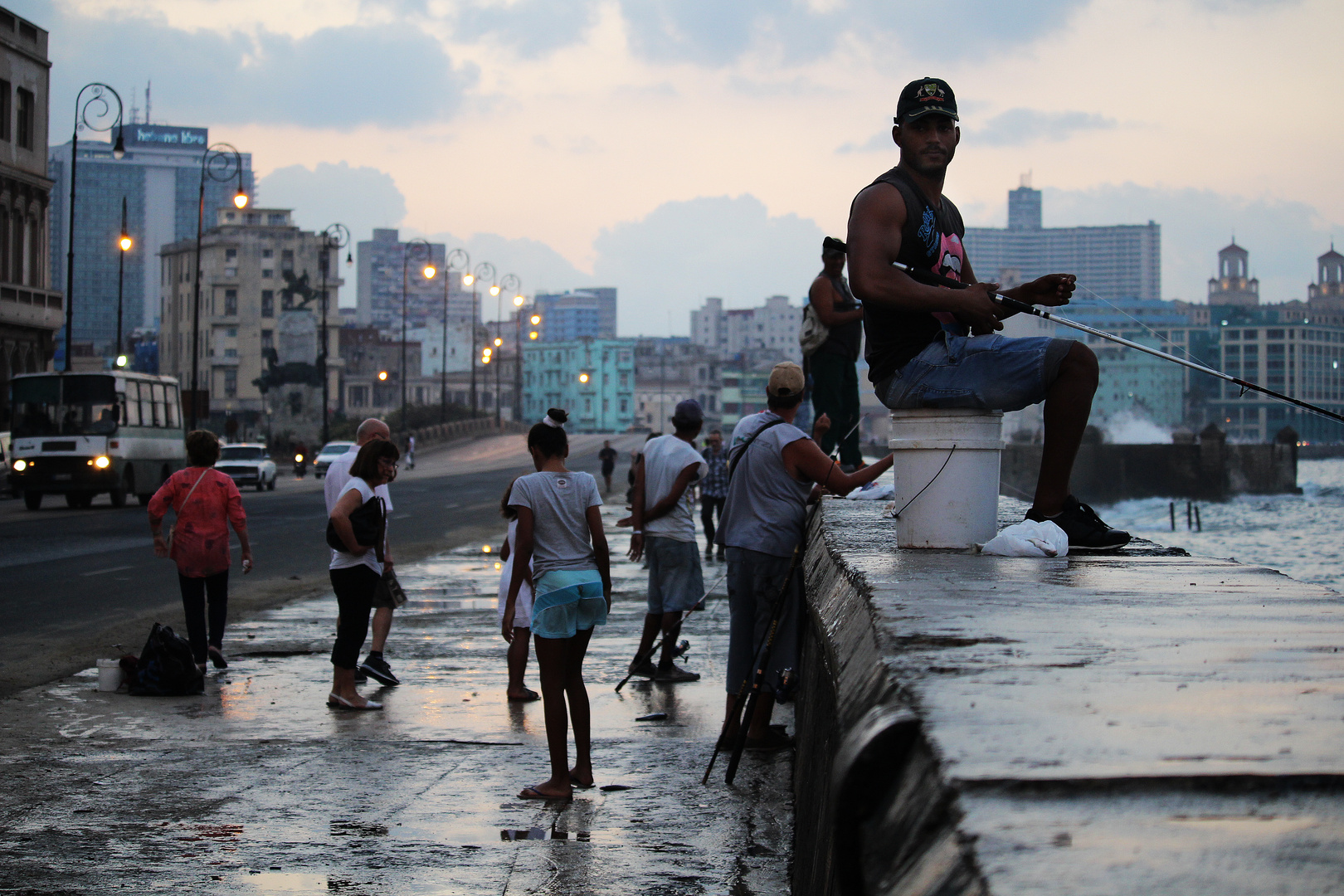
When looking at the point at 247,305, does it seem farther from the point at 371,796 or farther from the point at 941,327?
the point at 941,327

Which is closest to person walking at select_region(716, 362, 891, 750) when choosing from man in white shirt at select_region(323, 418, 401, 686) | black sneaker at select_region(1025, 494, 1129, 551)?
black sneaker at select_region(1025, 494, 1129, 551)

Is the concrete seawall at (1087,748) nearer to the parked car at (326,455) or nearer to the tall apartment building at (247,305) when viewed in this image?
the parked car at (326,455)

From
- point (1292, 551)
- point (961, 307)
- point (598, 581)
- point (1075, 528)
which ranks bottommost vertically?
point (1292, 551)

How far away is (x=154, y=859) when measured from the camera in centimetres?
513

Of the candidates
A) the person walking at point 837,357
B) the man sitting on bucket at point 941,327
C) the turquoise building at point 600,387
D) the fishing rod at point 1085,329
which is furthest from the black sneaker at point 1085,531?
the turquoise building at point 600,387

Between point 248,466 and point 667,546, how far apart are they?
35012mm

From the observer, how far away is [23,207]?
167 ft

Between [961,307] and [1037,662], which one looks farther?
[961,307]

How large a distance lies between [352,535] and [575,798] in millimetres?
3190

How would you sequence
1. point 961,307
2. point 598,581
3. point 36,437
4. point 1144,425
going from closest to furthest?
point 961,307 → point 598,581 → point 36,437 → point 1144,425

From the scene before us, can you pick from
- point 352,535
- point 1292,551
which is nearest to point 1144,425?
point 1292,551

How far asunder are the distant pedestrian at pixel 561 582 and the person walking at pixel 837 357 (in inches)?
125

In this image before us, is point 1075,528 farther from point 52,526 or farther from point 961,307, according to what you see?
point 52,526

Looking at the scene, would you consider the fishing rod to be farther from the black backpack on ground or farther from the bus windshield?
the bus windshield
